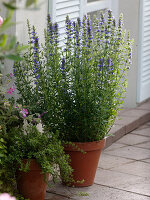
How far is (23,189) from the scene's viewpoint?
2.83m

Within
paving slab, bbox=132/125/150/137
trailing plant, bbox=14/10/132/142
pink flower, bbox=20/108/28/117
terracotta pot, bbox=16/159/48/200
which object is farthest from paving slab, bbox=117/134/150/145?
pink flower, bbox=20/108/28/117

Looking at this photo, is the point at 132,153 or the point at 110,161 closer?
the point at 110,161

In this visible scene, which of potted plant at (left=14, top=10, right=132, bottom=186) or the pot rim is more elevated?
potted plant at (left=14, top=10, right=132, bottom=186)

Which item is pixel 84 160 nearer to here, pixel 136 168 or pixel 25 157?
pixel 25 157

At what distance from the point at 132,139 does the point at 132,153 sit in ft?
1.36

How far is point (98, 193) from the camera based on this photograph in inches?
124

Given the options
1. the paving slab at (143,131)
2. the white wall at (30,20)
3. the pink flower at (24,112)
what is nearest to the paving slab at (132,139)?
the paving slab at (143,131)

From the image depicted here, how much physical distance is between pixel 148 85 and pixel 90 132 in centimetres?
244

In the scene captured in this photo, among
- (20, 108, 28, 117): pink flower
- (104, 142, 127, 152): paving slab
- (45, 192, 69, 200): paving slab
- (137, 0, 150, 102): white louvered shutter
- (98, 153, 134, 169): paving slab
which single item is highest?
(137, 0, 150, 102): white louvered shutter

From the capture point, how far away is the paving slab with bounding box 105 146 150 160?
395 cm

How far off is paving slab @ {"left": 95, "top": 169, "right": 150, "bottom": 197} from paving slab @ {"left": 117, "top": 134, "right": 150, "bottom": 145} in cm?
81

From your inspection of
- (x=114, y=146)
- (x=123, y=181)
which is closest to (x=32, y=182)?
(x=123, y=181)

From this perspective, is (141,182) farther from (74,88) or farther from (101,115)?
(74,88)

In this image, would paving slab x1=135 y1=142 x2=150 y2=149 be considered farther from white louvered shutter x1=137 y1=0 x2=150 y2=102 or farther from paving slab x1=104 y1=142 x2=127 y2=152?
white louvered shutter x1=137 y1=0 x2=150 y2=102
